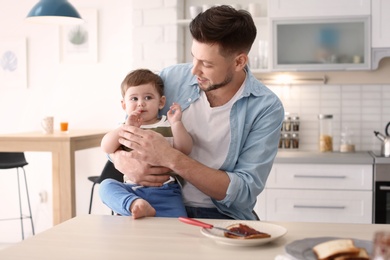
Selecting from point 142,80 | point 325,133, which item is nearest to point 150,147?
point 142,80

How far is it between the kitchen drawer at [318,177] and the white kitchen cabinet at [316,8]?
1.18m

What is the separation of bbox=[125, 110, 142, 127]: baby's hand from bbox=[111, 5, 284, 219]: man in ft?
0.23

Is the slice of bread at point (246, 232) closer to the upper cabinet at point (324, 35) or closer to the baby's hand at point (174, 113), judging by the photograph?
the baby's hand at point (174, 113)

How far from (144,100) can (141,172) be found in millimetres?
320

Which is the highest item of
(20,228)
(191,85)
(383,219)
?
(191,85)

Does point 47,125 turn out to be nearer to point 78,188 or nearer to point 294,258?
point 78,188

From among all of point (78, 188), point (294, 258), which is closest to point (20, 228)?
point (78, 188)

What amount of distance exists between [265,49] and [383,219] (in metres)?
1.59

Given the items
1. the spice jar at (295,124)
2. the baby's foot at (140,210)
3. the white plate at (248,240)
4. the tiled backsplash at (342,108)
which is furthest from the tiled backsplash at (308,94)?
the white plate at (248,240)

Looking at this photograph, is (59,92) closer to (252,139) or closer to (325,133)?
(325,133)

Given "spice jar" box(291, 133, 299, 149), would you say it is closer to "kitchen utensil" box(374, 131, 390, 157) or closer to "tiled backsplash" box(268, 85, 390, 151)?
"tiled backsplash" box(268, 85, 390, 151)

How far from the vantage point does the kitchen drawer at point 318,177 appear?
13.4 feet

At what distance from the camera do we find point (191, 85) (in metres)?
2.29

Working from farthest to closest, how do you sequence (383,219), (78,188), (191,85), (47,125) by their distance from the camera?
1. (78,188)
2. (47,125)
3. (383,219)
4. (191,85)
